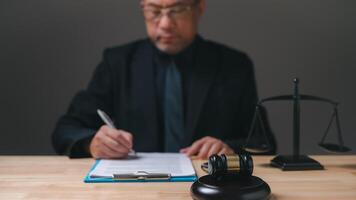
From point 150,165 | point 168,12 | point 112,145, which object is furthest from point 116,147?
point 168,12

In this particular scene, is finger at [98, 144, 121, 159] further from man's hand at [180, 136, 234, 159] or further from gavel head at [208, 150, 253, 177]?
gavel head at [208, 150, 253, 177]

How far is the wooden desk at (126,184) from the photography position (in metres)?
0.89

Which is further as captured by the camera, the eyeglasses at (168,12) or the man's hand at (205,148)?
the eyeglasses at (168,12)

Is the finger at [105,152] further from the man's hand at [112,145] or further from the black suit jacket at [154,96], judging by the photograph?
the black suit jacket at [154,96]

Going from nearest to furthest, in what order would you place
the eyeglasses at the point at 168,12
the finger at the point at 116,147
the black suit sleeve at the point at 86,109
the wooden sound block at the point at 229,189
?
1. the wooden sound block at the point at 229,189
2. the finger at the point at 116,147
3. the black suit sleeve at the point at 86,109
4. the eyeglasses at the point at 168,12

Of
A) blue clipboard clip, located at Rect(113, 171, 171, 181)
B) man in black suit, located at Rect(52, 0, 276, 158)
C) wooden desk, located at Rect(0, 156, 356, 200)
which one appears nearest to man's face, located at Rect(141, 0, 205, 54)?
man in black suit, located at Rect(52, 0, 276, 158)

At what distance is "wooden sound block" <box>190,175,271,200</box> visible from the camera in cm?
81

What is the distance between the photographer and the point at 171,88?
189 cm

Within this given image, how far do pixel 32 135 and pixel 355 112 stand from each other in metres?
1.43

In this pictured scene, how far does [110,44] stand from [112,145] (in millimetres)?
683

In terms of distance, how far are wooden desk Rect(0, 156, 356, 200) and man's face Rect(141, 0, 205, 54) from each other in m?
0.79

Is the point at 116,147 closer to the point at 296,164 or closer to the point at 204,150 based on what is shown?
the point at 204,150

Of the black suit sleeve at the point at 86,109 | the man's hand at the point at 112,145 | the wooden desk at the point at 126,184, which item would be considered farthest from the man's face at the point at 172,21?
the wooden desk at the point at 126,184

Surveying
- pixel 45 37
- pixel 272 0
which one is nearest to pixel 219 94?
pixel 272 0
